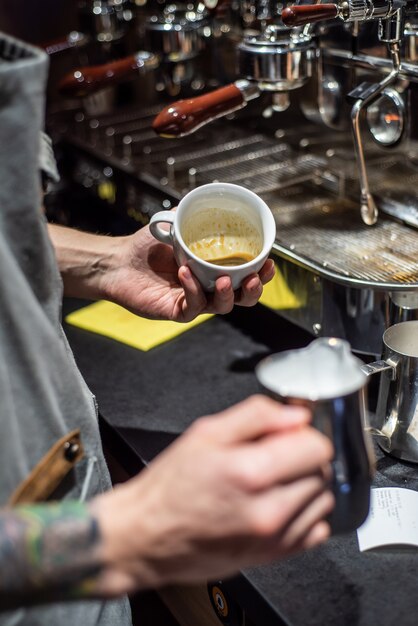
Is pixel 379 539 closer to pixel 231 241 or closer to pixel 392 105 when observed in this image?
pixel 231 241

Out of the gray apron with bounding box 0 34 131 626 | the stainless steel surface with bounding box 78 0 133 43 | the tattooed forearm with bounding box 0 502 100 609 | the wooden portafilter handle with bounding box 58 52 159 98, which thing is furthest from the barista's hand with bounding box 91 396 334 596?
the stainless steel surface with bounding box 78 0 133 43

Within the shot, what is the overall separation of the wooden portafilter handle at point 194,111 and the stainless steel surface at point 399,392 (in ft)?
1.53

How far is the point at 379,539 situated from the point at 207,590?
28 cm

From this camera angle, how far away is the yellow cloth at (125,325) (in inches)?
54.5

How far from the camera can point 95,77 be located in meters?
1.42

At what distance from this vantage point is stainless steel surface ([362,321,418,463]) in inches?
37.3

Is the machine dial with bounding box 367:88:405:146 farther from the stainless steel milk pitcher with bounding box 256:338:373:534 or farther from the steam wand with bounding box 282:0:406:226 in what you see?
the stainless steel milk pitcher with bounding box 256:338:373:534

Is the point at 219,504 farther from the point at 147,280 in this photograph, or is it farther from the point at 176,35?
the point at 176,35

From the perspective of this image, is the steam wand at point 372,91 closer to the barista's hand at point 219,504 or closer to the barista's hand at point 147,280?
the barista's hand at point 147,280

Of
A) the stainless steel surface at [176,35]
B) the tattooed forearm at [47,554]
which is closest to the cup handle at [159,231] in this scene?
the tattooed forearm at [47,554]

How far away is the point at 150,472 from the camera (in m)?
0.59

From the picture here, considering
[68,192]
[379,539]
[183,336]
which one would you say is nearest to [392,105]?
[183,336]

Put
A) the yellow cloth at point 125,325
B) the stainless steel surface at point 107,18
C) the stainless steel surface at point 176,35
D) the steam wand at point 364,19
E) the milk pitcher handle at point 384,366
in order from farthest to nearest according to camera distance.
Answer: the stainless steel surface at point 107,18, the stainless steel surface at point 176,35, the yellow cloth at point 125,325, the steam wand at point 364,19, the milk pitcher handle at point 384,366

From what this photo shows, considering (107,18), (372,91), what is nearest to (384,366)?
(372,91)
